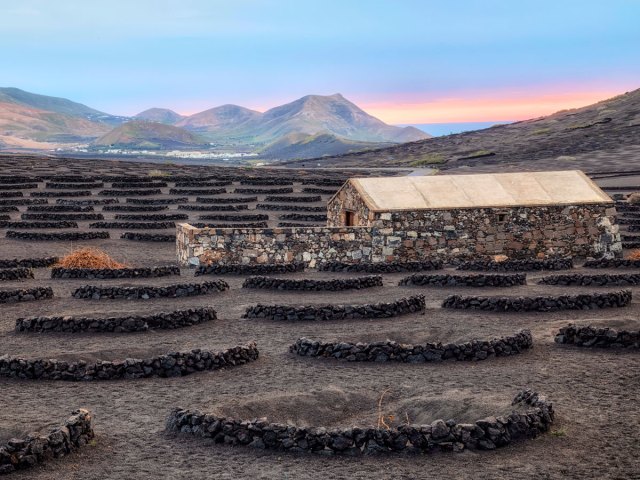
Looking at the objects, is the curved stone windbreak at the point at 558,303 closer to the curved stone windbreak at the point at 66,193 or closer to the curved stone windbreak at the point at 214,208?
the curved stone windbreak at the point at 214,208

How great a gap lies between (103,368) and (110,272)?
15.3 m

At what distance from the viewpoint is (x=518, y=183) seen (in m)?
40.4

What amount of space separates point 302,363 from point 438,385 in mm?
3664

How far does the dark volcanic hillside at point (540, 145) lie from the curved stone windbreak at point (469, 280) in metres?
62.4

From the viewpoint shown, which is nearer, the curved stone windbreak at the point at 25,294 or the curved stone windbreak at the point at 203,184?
the curved stone windbreak at the point at 25,294

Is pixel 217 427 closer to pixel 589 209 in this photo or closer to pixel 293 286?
pixel 293 286

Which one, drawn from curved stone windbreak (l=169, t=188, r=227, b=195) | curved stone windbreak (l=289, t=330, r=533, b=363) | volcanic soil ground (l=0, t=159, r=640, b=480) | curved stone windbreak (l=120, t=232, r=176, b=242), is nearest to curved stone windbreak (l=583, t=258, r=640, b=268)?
volcanic soil ground (l=0, t=159, r=640, b=480)

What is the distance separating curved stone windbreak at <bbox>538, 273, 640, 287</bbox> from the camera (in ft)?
102

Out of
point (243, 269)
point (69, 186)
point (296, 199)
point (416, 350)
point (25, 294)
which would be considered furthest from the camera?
point (69, 186)

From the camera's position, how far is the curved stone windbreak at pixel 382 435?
1434 centimetres

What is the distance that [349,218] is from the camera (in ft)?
133

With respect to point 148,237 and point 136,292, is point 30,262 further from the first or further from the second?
point 148,237

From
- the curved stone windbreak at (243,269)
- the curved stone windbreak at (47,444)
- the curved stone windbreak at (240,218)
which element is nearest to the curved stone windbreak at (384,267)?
the curved stone windbreak at (243,269)

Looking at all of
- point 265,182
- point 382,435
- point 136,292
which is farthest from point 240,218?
point 382,435
